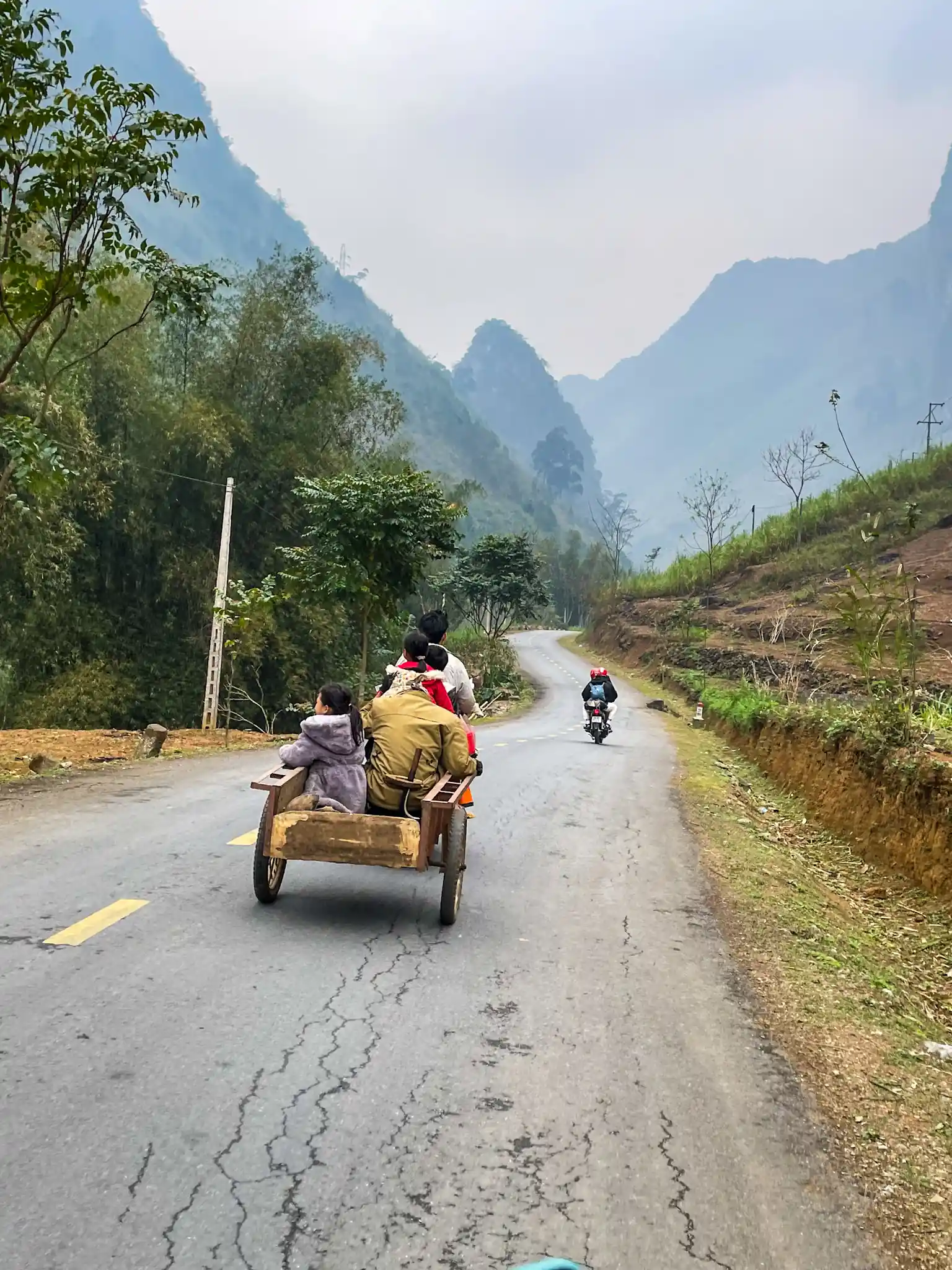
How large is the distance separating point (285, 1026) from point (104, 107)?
26.6ft

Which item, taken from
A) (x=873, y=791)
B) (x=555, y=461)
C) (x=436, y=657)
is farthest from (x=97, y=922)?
(x=555, y=461)

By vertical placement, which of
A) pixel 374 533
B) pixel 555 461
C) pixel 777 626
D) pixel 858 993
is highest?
pixel 555 461

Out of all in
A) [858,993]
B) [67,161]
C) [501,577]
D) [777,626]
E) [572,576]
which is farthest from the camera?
[572,576]

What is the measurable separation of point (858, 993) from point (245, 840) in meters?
4.55

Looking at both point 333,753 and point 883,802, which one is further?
point 883,802

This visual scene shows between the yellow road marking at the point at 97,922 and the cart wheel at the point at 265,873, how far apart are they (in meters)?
0.68

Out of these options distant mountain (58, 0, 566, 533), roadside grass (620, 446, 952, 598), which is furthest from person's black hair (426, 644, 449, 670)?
distant mountain (58, 0, 566, 533)

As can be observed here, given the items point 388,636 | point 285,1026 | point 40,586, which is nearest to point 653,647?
point 388,636

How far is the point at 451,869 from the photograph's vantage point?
18.5 feet

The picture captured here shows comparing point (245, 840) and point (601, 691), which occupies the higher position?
point (601, 691)

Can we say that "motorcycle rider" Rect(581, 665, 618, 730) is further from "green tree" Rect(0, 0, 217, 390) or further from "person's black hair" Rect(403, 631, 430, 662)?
"person's black hair" Rect(403, 631, 430, 662)

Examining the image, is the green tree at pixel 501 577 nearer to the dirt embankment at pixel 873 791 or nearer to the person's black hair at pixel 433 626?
the dirt embankment at pixel 873 791

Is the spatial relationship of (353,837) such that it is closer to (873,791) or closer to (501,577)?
(873,791)

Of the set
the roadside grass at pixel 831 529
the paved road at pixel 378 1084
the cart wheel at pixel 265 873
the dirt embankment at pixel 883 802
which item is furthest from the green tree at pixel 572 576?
the paved road at pixel 378 1084
